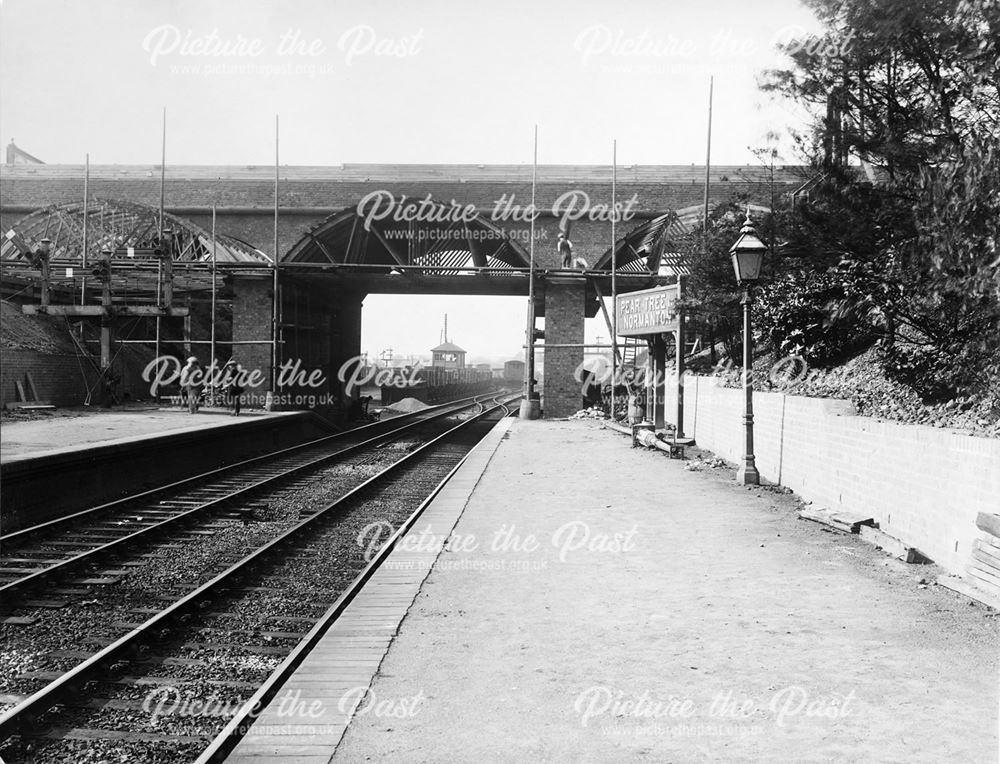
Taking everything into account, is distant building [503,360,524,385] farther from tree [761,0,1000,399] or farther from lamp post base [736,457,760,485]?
tree [761,0,1000,399]

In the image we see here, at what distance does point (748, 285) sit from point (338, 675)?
8.84 metres

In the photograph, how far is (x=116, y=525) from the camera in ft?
33.7

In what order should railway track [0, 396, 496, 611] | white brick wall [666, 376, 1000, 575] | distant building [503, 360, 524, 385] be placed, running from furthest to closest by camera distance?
distant building [503, 360, 524, 385] < railway track [0, 396, 496, 611] < white brick wall [666, 376, 1000, 575]

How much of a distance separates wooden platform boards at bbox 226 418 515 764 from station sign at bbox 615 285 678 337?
11.7 metres

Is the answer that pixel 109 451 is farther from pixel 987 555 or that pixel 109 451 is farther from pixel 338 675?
pixel 987 555

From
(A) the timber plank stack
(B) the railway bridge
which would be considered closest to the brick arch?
(B) the railway bridge

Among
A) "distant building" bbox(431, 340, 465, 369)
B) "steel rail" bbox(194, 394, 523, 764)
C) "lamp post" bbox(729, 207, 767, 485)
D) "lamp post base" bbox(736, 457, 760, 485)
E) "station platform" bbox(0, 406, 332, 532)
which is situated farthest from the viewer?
"distant building" bbox(431, 340, 465, 369)

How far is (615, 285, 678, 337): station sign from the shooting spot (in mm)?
17844

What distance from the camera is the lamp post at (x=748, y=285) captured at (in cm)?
1080

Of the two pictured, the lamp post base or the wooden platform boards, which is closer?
the wooden platform boards

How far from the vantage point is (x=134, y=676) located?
17.1 feet

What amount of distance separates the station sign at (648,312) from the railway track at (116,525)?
822cm

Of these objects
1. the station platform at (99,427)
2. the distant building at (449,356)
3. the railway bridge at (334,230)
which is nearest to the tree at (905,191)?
the station platform at (99,427)

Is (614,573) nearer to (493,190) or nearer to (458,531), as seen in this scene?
(458,531)
